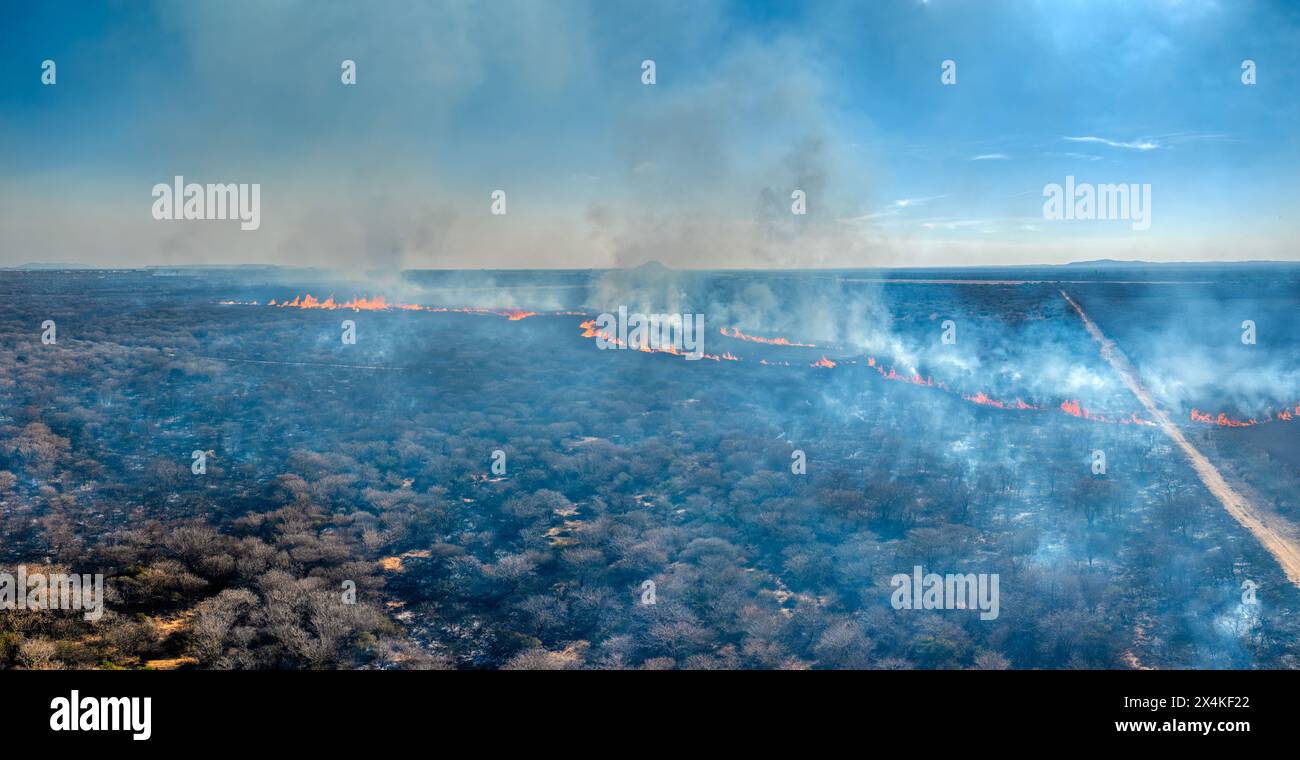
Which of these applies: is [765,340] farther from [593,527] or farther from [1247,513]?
[593,527]

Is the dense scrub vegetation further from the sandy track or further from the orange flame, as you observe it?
the orange flame

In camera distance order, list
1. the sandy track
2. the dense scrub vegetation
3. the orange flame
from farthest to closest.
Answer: the orange flame → the sandy track → the dense scrub vegetation

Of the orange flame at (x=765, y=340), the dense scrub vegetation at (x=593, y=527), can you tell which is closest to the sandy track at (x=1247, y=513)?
the dense scrub vegetation at (x=593, y=527)

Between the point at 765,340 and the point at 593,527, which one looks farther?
the point at 765,340

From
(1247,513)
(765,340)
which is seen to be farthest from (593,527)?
(765,340)

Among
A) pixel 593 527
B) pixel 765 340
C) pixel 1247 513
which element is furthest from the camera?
pixel 765 340

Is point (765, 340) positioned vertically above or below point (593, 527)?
above

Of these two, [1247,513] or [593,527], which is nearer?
[593,527]

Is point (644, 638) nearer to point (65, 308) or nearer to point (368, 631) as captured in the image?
point (368, 631)

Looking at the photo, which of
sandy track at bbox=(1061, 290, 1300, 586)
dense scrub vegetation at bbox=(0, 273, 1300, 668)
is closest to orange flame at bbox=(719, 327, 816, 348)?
dense scrub vegetation at bbox=(0, 273, 1300, 668)

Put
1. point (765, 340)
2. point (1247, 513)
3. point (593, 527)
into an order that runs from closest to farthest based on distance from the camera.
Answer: point (593, 527) → point (1247, 513) → point (765, 340)

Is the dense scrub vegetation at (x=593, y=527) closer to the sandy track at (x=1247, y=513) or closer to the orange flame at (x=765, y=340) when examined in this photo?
the sandy track at (x=1247, y=513)
